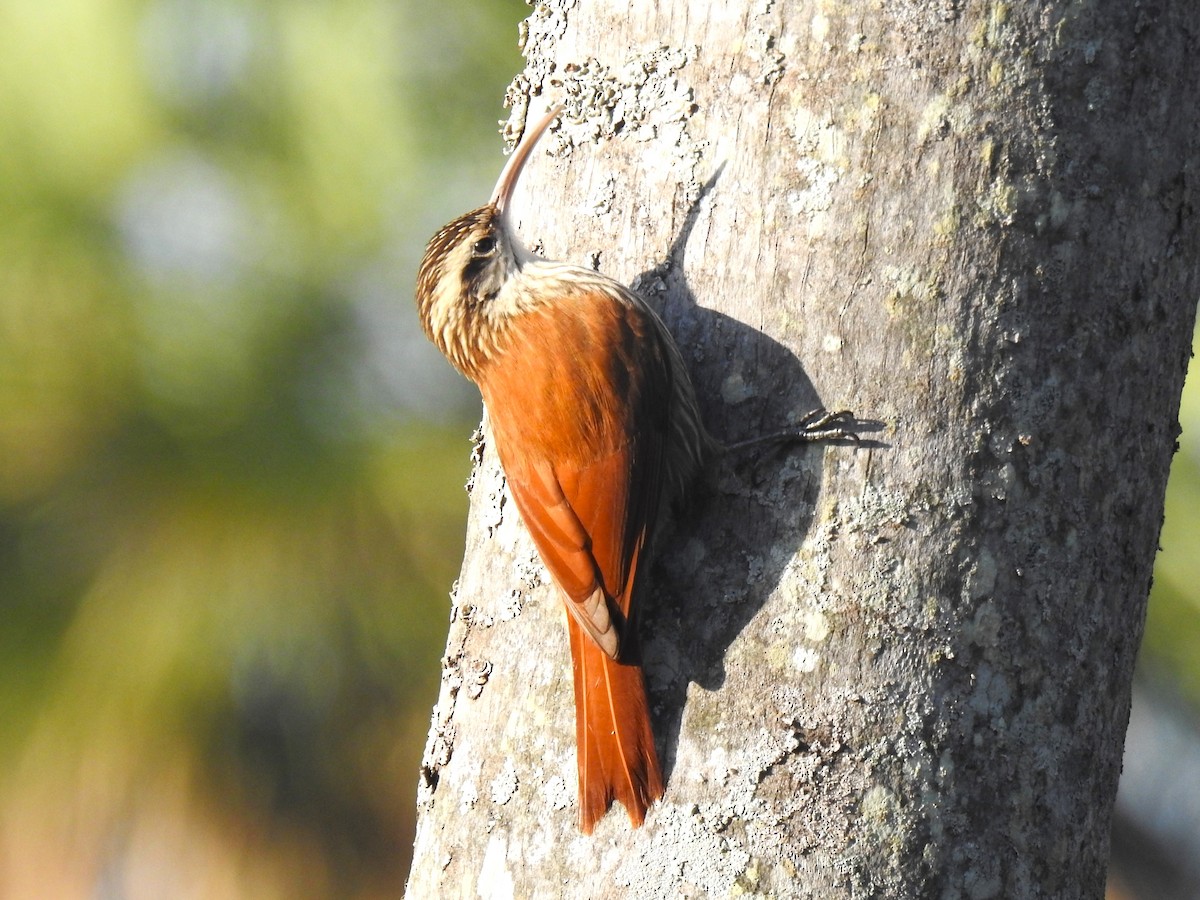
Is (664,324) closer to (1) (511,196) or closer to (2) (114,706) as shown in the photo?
(1) (511,196)

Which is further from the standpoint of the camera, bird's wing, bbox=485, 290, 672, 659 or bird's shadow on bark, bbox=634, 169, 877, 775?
bird's wing, bbox=485, 290, 672, 659

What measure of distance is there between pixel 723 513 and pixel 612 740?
0.39m

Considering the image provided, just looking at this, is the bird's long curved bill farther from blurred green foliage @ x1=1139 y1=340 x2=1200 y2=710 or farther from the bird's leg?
blurred green foliage @ x1=1139 y1=340 x2=1200 y2=710

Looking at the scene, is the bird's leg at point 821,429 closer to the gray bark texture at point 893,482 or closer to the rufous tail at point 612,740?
the gray bark texture at point 893,482

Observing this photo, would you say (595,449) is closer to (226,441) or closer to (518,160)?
(518,160)

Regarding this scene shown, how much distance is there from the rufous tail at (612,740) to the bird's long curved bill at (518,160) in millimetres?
959

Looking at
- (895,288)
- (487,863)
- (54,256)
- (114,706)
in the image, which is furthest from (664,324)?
(54,256)

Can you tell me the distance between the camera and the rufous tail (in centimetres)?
155

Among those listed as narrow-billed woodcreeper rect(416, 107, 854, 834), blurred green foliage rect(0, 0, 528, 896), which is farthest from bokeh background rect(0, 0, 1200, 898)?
narrow-billed woodcreeper rect(416, 107, 854, 834)

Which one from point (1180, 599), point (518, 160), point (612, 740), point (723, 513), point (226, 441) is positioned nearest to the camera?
point (612, 740)

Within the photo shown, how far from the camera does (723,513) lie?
5.72ft

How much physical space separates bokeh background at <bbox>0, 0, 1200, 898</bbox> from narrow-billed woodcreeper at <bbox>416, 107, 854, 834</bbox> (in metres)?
2.24

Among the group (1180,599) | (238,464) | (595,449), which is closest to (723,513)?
(595,449)

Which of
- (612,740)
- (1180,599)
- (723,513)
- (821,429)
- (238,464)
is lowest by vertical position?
(1180,599)
